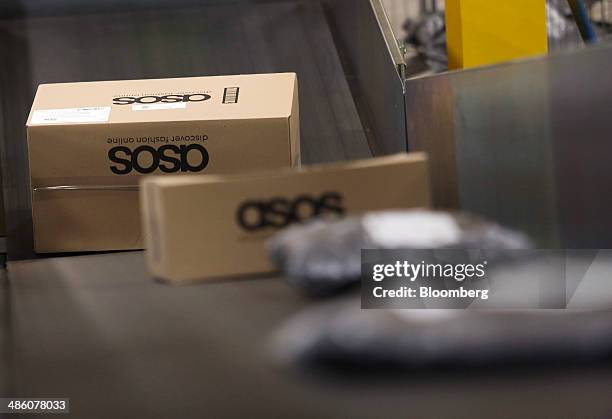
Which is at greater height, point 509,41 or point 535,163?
point 509,41

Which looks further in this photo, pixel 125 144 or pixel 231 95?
pixel 231 95

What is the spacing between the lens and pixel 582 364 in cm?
79

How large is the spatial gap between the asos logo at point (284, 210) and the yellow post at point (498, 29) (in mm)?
1885

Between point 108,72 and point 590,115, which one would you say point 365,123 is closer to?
point 108,72

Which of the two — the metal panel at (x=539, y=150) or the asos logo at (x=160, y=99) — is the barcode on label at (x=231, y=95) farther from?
the metal panel at (x=539, y=150)

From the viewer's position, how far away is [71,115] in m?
2.11

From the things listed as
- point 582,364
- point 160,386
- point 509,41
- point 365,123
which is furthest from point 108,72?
point 582,364

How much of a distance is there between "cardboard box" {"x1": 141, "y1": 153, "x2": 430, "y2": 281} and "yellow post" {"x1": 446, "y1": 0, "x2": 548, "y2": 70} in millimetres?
1869

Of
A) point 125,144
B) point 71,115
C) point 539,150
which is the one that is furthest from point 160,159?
point 539,150

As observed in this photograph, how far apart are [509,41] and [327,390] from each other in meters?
2.00

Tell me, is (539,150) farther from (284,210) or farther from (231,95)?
(231,95)

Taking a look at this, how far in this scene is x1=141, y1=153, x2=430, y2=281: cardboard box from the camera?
79cm

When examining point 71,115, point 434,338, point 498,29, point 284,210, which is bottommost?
point 434,338

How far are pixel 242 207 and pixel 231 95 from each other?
1.43m
